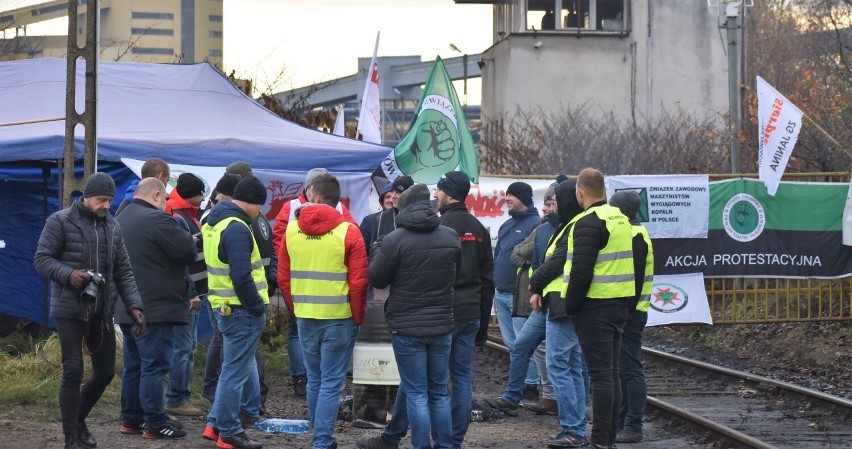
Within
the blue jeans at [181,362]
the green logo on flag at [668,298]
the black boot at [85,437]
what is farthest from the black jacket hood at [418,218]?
the green logo on flag at [668,298]

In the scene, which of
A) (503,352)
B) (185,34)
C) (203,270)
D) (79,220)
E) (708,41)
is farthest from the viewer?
(185,34)

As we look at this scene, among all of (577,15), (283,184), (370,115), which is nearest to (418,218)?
(283,184)

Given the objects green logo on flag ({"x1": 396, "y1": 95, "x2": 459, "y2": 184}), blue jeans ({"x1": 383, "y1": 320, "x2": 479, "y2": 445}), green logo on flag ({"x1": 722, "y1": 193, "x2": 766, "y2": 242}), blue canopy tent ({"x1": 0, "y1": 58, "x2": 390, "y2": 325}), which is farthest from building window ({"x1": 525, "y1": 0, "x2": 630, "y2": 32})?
blue jeans ({"x1": 383, "y1": 320, "x2": 479, "y2": 445})

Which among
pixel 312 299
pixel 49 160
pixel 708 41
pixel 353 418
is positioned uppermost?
pixel 708 41

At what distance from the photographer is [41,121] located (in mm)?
13148

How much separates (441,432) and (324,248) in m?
1.47

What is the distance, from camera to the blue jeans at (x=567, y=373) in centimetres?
962

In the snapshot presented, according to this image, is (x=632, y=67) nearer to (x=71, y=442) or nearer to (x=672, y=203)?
(x=672, y=203)

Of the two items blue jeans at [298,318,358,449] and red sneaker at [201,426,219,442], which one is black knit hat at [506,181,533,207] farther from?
red sneaker at [201,426,219,442]

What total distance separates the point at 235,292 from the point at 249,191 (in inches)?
27.6

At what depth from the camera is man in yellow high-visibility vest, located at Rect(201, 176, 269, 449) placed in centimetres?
860

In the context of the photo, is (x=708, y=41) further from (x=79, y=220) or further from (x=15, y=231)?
(x=79, y=220)

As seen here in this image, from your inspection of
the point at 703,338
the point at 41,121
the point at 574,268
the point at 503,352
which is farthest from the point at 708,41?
the point at 574,268

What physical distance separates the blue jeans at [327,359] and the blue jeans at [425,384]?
351mm
